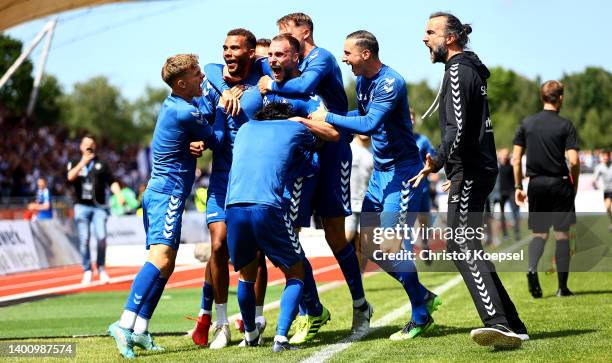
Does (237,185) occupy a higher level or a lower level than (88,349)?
higher

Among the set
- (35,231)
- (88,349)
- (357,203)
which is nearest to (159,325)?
(88,349)

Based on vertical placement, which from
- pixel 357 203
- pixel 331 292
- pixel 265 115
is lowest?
pixel 331 292

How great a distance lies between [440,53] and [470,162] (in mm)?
797

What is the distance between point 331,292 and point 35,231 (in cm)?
986

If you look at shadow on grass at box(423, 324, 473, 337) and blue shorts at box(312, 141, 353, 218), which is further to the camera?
blue shorts at box(312, 141, 353, 218)

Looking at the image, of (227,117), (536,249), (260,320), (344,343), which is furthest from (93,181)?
(344,343)

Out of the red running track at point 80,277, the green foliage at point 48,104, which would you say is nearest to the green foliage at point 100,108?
the green foliage at point 48,104

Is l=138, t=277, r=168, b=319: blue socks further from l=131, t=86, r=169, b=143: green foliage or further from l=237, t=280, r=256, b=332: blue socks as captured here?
l=131, t=86, r=169, b=143: green foliage

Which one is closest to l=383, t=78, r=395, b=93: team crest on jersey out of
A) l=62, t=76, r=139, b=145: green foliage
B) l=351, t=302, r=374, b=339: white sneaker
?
l=351, t=302, r=374, b=339: white sneaker

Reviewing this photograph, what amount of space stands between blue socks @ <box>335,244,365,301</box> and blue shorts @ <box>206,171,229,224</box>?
3.62 feet

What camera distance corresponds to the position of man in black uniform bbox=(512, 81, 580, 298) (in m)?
11.3

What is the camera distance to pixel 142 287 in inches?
299

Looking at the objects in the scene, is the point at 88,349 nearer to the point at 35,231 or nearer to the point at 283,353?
the point at 283,353

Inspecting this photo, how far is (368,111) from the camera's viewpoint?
25.9 ft
